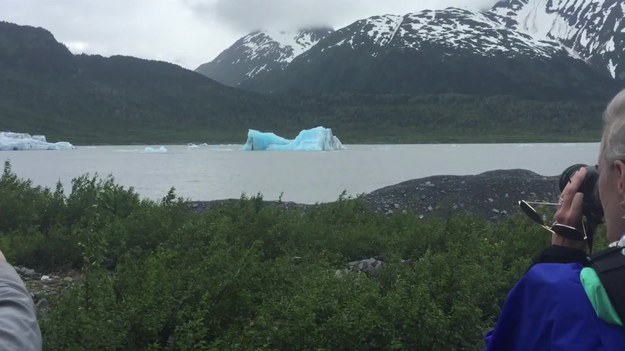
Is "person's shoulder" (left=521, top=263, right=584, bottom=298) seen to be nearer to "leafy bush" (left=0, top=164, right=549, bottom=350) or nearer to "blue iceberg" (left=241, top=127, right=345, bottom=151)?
"leafy bush" (left=0, top=164, right=549, bottom=350)

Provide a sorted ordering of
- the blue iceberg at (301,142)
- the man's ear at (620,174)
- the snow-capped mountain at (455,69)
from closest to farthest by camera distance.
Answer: the man's ear at (620,174), the blue iceberg at (301,142), the snow-capped mountain at (455,69)

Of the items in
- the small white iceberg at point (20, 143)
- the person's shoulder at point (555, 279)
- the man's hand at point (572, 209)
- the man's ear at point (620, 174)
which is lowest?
the small white iceberg at point (20, 143)

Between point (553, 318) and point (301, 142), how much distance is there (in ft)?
183

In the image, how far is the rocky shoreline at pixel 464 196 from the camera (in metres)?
13.0

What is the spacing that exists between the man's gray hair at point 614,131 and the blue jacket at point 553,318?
0.25m

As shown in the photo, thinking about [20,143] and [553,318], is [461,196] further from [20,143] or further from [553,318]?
[20,143]

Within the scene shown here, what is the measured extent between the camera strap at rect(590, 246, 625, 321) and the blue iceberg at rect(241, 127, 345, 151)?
175ft

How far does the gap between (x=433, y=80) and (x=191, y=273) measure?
169503 millimetres

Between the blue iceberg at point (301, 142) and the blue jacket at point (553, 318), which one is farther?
the blue iceberg at point (301, 142)

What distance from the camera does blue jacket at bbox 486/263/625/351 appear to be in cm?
136

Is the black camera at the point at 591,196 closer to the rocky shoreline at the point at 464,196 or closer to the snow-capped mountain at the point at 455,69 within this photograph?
the rocky shoreline at the point at 464,196

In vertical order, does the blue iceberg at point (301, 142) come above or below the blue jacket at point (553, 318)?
below

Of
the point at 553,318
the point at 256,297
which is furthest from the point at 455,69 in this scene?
the point at 553,318

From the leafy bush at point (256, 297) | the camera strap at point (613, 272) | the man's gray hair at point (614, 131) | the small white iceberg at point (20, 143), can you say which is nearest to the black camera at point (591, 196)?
the man's gray hair at point (614, 131)
